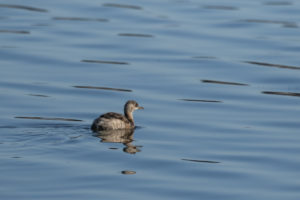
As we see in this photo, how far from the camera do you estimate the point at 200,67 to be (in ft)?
76.0

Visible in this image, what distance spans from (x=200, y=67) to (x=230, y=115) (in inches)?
198

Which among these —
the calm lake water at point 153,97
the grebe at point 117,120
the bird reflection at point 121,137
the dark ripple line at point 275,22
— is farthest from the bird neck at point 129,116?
the dark ripple line at point 275,22

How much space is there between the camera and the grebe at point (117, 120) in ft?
54.6

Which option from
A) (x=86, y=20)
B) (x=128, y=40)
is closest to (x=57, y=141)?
(x=128, y=40)

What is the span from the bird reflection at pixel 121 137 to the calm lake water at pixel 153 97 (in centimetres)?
8

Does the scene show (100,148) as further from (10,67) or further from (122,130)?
(10,67)

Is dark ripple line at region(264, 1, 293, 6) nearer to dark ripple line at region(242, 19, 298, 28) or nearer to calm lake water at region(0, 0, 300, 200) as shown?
calm lake water at region(0, 0, 300, 200)

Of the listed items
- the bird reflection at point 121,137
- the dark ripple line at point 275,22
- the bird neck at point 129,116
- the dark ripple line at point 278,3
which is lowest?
the bird reflection at point 121,137

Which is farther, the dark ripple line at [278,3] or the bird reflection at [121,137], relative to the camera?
the dark ripple line at [278,3]

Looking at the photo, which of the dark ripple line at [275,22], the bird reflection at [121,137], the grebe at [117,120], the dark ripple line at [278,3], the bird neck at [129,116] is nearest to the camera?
the bird reflection at [121,137]

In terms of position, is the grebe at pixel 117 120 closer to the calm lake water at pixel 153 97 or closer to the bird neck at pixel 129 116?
the bird neck at pixel 129 116

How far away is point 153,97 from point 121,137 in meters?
3.23

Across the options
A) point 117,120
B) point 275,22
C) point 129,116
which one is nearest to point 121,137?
point 117,120

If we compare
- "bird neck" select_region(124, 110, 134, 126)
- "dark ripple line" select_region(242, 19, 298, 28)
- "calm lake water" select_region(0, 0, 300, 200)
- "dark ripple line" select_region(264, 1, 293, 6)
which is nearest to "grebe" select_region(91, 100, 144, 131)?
"bird neck" select_region(124, 110, 134, 126)
